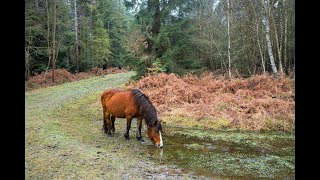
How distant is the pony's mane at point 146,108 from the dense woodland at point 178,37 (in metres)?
9.01

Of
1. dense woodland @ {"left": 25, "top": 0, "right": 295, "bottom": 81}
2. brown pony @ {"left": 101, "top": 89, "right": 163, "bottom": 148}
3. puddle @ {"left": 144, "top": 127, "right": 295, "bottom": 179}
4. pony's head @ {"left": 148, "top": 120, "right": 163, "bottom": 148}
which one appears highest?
dense woodland @ {"left": 25, "top": 0, "right": 295, "bottom": 81}

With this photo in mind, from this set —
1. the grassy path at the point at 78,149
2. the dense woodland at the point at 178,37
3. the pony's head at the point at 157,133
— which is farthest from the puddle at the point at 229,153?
the dense woodland at the point at 178,37

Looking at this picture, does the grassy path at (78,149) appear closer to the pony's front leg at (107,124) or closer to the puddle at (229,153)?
the pony's front leg at (107,124)

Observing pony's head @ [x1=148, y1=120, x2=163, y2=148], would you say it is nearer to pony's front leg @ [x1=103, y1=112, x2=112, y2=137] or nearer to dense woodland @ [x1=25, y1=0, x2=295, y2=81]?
pony's front leg @ [x1=103, y1=112, x2=112, y2=137]

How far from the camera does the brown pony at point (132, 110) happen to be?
8.30 meters

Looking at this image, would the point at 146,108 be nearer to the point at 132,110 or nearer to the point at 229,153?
the point at 132,110

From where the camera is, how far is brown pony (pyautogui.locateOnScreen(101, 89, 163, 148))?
27.2ft

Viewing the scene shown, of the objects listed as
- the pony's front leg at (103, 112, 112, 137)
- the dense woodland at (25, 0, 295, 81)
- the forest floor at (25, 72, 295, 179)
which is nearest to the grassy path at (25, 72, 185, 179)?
the forest floor at (25, 72, 295, 179)

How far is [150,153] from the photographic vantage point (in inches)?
313

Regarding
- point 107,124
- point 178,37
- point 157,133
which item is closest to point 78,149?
point 107,124

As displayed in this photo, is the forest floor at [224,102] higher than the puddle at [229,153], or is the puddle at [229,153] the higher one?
the forest floor at [224,102]

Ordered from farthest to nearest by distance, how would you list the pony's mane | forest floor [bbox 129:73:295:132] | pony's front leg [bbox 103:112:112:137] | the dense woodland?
the dense woodland
forest floor [bbox 129:73:295:132]
pony's front leg [bbox 103:112:112:137]
the pony's mane
